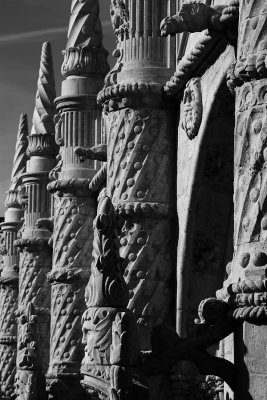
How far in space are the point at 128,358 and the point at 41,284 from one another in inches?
736

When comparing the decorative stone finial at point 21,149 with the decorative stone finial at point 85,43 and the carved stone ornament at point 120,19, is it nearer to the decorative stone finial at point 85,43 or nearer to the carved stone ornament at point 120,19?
the decorative stone finial at point 85,43

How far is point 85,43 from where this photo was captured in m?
22.7

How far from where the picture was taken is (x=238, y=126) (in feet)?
34.2

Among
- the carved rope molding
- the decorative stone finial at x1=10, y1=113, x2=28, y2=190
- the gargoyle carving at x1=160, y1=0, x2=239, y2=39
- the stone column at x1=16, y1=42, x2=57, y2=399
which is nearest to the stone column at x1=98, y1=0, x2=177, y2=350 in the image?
the carved rope molding

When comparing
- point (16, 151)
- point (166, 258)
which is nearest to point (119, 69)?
point (166, 258)

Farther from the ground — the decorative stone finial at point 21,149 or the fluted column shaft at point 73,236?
the decorative stone finial at point 21,149

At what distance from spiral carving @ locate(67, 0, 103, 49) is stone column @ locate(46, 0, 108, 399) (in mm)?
62

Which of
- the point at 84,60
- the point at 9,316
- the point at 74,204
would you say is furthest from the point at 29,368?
the point at 9,316

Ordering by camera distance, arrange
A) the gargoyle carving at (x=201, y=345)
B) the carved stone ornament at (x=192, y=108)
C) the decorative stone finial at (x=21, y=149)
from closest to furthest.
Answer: the gargoyle carving at (x=201, y=345)
the carved stone ornament at (x=192, y=108)
the decorative stone finial at (x=21, y=149)

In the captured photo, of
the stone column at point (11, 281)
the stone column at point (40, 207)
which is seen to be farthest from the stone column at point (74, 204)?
the stone column at point (11, 281)

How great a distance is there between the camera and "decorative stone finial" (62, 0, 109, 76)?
2239cm

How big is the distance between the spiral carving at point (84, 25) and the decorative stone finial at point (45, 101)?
5.23 metres

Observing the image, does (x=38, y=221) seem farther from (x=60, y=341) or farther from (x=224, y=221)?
(x=224, y=221)

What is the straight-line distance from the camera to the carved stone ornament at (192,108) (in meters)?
14.7
